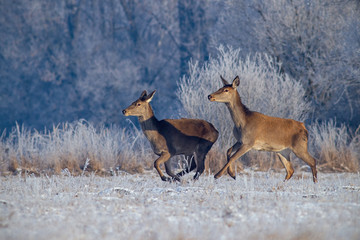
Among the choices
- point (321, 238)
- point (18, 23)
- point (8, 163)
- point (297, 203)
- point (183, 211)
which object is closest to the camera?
point (321, 238)

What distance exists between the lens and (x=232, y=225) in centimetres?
451

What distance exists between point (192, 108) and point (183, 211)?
8.50 metres

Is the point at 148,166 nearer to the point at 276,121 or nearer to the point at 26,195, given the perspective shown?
the point at 276,121

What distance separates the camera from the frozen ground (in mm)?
4066

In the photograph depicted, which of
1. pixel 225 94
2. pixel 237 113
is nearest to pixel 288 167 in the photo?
pixel 237 113

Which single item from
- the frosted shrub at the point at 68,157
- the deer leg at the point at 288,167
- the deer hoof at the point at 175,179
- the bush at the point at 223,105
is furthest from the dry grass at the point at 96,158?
the deer hoof at the point at 175,179

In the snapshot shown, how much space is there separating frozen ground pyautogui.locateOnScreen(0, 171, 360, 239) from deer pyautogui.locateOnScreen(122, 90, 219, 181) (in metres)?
2.03

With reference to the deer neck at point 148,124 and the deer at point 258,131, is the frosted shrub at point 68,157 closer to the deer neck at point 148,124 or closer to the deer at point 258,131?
the deer neck at point 148,124

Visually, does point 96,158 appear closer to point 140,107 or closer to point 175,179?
point 140,107

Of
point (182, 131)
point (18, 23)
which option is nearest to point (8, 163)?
point (182, 131)

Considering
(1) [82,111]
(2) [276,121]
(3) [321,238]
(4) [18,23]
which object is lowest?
(3) [321,238]

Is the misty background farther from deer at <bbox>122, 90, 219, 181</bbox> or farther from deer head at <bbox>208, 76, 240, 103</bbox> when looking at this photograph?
deer head at <bbox>208, 76, 240, 103</bbox>

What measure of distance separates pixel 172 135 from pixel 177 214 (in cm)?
413

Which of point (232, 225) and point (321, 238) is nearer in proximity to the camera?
point (321, 238)
